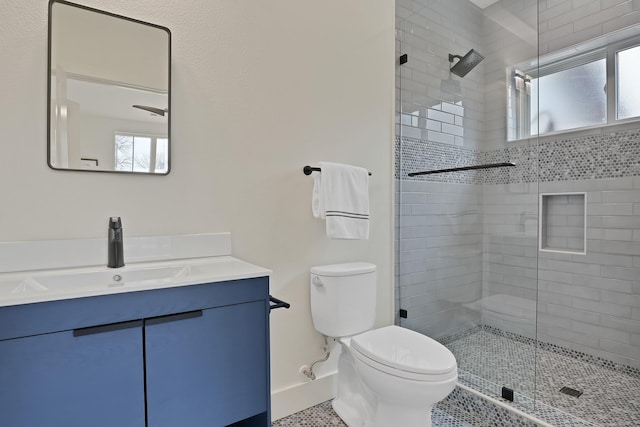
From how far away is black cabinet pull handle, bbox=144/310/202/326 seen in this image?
3.51 ft

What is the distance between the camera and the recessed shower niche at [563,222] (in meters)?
2.41

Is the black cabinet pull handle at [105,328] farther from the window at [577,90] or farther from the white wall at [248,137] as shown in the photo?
the window at [577,90]

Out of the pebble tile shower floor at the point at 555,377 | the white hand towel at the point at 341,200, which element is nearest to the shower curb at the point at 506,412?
the pebble tile shower floor at the point at 555,377

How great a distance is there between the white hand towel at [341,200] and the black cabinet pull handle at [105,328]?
3.36 feet

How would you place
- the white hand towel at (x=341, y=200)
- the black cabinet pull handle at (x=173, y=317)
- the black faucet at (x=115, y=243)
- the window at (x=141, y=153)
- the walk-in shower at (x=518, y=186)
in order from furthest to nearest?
the walk-in shower at (x=518, y=186), the white hand towel at (x=341, y=200), the window at (x=141, y=153), the black faucet at (x=115, y=243), the black cabinet pull handle at (x=173, y=317)

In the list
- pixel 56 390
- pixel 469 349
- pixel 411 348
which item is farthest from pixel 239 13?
pixel 469 349

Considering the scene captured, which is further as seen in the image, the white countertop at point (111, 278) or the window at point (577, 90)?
the window at point (577, 90)

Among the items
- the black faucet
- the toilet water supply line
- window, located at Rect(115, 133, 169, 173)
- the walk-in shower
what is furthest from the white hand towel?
the black faucet

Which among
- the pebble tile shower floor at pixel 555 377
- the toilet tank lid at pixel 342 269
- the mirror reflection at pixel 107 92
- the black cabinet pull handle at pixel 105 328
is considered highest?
the mirror reflection at pixel 107 92

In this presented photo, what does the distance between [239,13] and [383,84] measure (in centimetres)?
102

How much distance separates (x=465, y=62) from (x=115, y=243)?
7.62ft

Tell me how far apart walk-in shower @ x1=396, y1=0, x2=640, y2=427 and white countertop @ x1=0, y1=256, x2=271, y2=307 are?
Result: 1381 mm

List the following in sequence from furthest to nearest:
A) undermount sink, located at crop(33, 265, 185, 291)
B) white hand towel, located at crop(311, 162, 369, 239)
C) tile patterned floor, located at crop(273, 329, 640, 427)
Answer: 1. white hand towel, located at crop(311, 162, 369, 239)
2. tile patterned floor, located at crop(273, 329, 640, 427)
3. undermount sink, located at crop(33, 265, 185, 291)

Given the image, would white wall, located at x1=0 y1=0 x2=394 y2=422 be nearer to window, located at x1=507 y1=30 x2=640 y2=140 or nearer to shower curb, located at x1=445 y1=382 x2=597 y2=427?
shower curb, located at x1=445 y1=382 x2=597 y2=427
